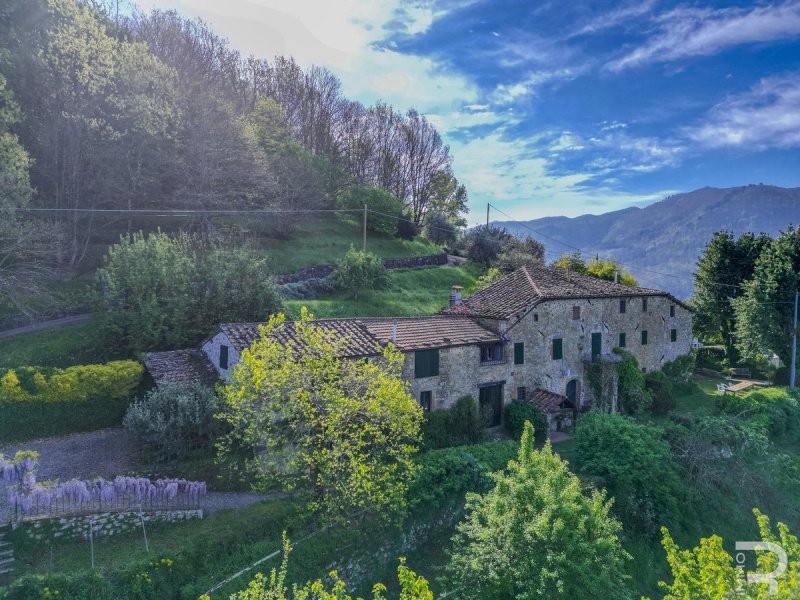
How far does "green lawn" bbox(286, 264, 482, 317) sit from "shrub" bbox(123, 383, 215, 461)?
10742mm

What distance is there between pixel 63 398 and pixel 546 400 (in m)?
21.9

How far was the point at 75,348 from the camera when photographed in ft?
79.5

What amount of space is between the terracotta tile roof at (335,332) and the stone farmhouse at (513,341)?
0.15 feet

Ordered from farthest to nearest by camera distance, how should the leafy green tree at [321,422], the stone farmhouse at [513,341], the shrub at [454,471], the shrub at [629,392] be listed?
1. the shrub at [629,392]
2. the stone farmhouse at [513,341]
3. the shrub at [454,471]
4. the leafy green tree at [321,422]

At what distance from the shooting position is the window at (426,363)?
2278cm

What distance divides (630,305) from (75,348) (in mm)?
31277

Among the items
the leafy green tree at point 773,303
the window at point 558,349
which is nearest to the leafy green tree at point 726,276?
the leafy green tree at point 773,303

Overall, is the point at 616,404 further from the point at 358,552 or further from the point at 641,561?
the point at 358,552

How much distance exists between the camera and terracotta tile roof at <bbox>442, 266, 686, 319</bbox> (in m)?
26.9

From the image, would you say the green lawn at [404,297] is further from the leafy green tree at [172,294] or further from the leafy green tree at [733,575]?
the leafy green tree at [733,575]

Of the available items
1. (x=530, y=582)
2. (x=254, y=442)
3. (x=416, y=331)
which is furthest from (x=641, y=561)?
(x=254, y=442)

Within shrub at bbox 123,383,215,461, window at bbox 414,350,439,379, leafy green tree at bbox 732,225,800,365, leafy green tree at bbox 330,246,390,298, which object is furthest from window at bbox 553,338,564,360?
leafy green tree at bbox 732,225,800,365

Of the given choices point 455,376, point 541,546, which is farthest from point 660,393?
point 541,546

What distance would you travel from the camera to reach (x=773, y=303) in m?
37.7
